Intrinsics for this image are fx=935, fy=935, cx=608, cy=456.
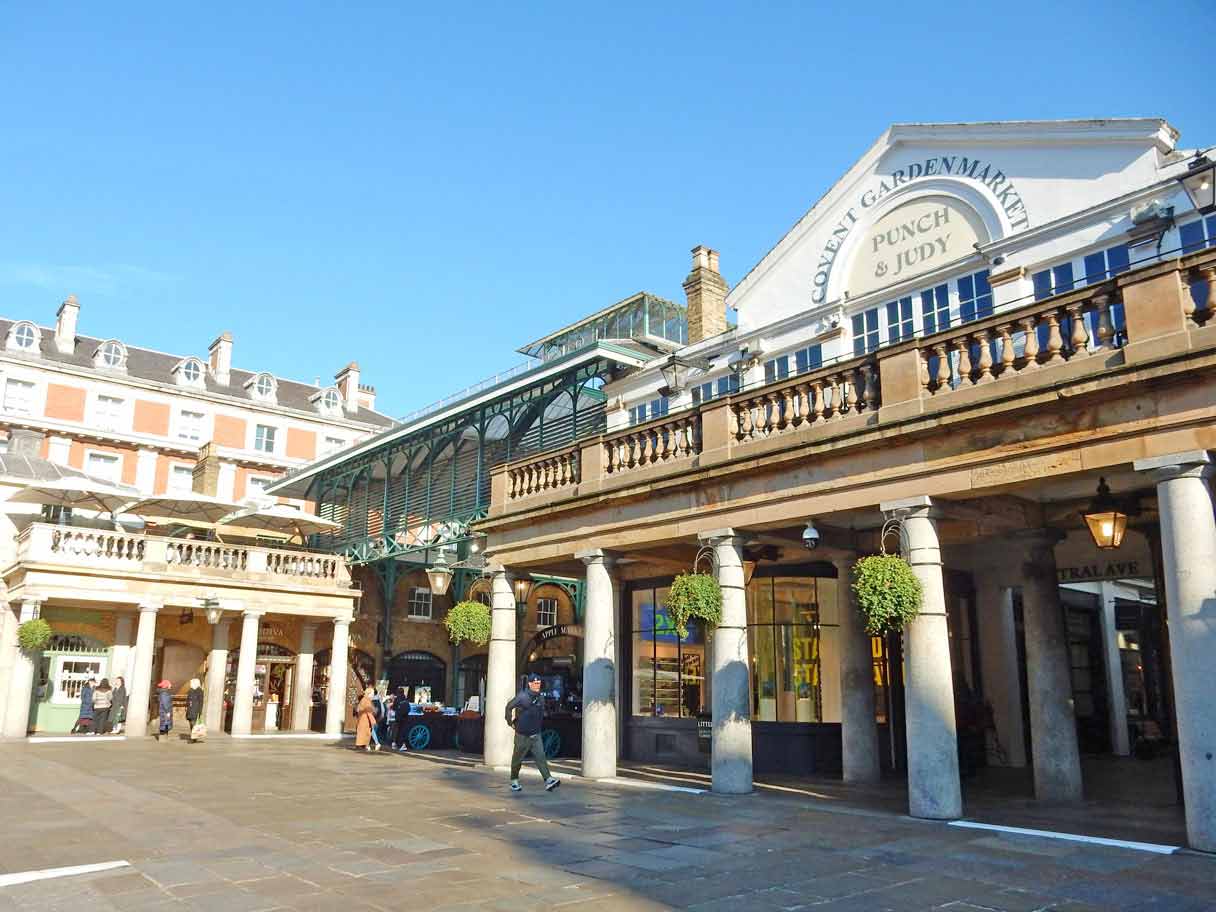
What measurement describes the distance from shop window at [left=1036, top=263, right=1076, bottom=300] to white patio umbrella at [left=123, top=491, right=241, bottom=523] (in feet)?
80.9

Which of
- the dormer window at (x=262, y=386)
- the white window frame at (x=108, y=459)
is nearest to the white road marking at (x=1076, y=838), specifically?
the white window frame at (x=108, y=459)

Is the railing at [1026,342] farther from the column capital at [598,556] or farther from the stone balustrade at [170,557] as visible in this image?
the stone balustrade at [170,557]

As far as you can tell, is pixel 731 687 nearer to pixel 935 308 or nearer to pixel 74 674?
pixel 935 308

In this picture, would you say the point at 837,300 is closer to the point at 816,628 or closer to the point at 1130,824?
the point at 816,628

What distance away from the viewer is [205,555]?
2805 cm

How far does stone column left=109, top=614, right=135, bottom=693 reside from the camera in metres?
28.2

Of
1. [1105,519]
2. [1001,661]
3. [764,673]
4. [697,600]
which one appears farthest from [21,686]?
[1105,519]

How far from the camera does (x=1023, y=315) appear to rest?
31.2ft

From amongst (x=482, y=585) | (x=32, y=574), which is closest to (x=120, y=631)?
(x=32, y=574)

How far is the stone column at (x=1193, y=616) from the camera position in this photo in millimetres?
7816

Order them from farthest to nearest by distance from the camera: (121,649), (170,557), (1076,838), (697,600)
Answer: (121,649), (170,557), (697,600), (1076,838)

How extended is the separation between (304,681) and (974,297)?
2403 cm

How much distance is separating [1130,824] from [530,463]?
10002mm

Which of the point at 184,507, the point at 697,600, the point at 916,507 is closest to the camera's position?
the point at 916,507
